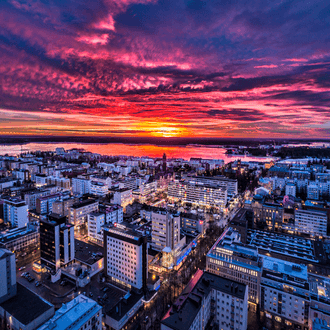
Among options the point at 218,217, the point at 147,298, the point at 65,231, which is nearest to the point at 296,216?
the point at 218,217

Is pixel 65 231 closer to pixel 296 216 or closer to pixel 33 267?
pixel 33 267

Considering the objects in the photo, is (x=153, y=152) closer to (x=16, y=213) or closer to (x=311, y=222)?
(x=16, y=213)

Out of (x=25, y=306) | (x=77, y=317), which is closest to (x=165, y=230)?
(x=77, y=317)

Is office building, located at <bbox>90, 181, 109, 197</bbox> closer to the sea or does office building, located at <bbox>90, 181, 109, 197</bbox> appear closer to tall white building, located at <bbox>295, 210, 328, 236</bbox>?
tall white building, located at <bbox>295, 210, 328, 236</bbox>

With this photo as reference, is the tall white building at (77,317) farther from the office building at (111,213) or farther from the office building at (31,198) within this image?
the office building at (31,198)

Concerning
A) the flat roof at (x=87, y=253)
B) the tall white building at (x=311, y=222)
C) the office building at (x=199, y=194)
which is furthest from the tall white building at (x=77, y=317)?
the office building at (x=199, y=194)

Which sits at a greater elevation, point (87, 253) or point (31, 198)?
point (31, 198)
